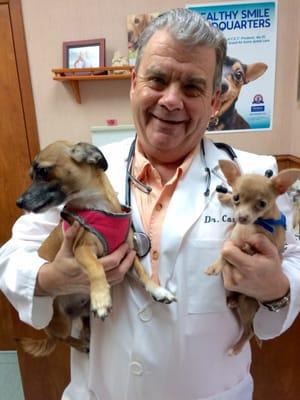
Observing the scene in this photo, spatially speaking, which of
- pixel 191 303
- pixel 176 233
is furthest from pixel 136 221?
pixel 191 303

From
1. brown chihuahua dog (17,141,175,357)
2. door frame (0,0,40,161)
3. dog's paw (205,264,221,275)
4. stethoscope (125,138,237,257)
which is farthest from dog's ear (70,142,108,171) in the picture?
door frame (0,0,40,161)

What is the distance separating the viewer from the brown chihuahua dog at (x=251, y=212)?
2.48ft

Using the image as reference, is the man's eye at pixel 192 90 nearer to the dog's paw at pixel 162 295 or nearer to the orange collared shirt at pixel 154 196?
the orange collared shirt at pixel 154 196

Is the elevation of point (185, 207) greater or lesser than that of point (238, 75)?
lesser

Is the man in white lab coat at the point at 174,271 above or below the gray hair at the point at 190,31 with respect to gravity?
below

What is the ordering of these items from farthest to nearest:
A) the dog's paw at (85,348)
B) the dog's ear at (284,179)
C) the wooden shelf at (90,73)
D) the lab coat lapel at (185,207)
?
the wooden shelf at (90,73), the dog's paw at (85,348), the lab coat lapel at (185,207), the dog's ear at (284,179)

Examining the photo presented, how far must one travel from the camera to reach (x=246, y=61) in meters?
2.11

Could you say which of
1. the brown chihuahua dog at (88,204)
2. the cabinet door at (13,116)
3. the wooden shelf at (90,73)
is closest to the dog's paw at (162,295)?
the brown chihuahua dog at (88,204)

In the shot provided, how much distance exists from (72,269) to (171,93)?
0.46 metres

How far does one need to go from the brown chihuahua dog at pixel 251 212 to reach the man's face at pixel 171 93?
0.14m

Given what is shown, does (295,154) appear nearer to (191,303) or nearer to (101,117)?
(101,117)

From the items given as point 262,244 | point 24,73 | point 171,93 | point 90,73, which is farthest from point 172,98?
point 24,73

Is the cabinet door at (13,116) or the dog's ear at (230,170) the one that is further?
the cabinet door at (13,116)

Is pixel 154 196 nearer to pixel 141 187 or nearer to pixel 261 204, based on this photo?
pixel 141 187
